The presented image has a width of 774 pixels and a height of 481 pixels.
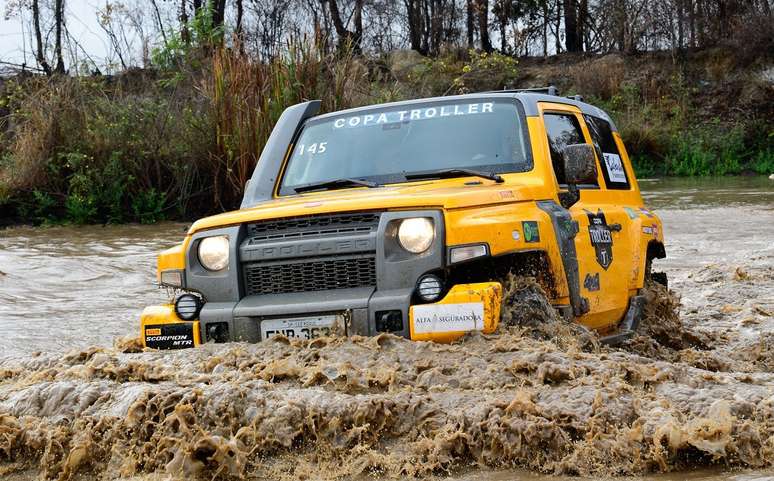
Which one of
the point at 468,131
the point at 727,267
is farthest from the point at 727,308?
the point at 468,131

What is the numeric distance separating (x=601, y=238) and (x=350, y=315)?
1895 millimetres

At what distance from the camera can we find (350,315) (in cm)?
496

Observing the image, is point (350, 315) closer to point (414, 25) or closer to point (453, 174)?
point (453, 174)

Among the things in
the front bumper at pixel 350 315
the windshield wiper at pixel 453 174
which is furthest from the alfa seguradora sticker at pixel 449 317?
the windshield wiper at pixel 453 174

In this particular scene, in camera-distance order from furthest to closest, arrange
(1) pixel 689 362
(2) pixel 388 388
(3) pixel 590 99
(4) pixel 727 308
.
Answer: (3) pixel 590 99
(4) pixel 727 308
(1) pixel 689 362
(2) pixel 388 388

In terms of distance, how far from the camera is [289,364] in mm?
4645

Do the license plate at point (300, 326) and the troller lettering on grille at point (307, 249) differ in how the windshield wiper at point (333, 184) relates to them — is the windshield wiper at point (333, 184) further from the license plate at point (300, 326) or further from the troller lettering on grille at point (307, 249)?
the license plate at point (300, 326)

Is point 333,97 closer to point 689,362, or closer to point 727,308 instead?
point 727,308

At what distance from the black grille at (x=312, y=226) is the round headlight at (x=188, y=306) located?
414mm

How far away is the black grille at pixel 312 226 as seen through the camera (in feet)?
16.9

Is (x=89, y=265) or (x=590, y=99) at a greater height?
(x=590, y=99)

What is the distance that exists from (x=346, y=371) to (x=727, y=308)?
5.74 m

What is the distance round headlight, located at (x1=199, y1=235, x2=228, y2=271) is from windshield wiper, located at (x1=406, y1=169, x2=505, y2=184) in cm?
111

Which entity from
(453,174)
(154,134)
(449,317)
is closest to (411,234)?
(449,317)
